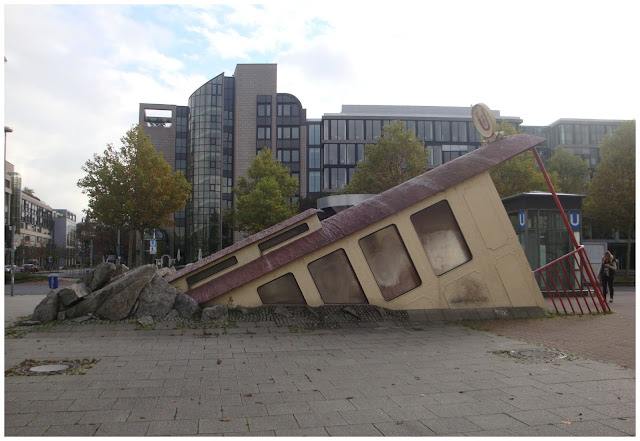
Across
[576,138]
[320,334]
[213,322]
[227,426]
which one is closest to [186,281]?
[213,322]

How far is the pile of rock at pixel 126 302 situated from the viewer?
984cm

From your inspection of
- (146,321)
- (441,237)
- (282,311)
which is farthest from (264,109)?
(146,321)

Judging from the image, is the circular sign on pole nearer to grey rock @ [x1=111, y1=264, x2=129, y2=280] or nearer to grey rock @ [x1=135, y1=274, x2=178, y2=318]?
grey rock @ [x1=135, y1=274, x2=178, y2=318]

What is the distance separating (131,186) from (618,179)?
3282 centimetres

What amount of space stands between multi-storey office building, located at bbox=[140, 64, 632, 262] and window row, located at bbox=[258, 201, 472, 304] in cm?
5164

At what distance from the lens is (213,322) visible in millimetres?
9867

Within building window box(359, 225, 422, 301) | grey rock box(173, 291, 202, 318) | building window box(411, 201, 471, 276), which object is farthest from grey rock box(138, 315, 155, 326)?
building window box(411, 201, 471, 276)

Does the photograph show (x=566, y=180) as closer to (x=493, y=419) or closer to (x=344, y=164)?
(x=344, y=164)

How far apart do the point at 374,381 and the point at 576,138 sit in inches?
2922

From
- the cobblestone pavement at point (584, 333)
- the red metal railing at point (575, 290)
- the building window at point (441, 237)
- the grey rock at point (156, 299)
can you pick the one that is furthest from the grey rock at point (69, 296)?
the red metal railing at point (575, 290)

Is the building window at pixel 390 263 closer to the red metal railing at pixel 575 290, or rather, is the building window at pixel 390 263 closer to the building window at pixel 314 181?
the red metal railing at pixel 575 290

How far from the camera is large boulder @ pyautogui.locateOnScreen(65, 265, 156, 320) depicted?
984cm

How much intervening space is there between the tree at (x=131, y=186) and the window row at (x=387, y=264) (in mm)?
20601

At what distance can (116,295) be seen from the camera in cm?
993
